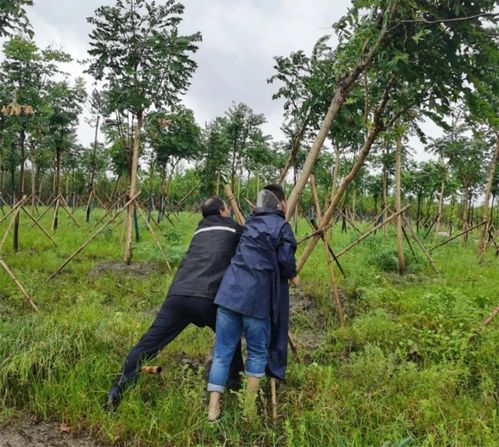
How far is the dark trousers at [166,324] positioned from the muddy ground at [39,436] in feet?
1.59

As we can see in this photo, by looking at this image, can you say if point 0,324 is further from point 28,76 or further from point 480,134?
point 28,76

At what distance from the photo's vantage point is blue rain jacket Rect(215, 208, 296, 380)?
3.20 m

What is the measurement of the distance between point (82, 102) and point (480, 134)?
13537 mm

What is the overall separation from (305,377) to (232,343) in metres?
1.09

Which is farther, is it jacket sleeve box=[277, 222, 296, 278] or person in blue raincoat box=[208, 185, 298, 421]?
jacket sleeve box=[277, 222, 296, 278]

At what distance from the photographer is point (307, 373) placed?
4.03 m

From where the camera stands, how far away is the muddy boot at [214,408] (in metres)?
3.25

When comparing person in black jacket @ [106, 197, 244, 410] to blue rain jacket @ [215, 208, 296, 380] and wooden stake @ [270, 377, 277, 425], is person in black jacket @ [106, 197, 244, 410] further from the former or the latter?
wooden stake @ [270, 377, 277, 425]

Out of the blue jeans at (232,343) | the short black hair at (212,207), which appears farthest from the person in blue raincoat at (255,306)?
the short black hair at (212,207)

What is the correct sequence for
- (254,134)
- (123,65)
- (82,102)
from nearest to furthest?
(123,65) < (82,102) < (254,134)

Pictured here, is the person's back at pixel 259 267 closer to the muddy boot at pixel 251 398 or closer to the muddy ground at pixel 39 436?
the muddy boot at pixel 251 398

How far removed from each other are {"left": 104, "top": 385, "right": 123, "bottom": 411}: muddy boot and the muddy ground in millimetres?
267

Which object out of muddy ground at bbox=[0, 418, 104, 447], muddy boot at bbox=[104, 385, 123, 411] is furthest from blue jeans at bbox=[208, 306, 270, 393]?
muddy ground at bbox=[0, 418, 104, 447]

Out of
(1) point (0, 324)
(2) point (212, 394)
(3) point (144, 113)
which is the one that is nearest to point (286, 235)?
(2) point (212, 394)
